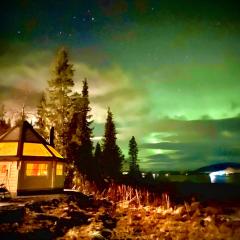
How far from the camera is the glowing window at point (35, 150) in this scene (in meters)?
24.4

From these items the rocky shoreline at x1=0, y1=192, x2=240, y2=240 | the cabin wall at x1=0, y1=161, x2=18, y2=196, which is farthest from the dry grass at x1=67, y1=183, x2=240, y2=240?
the cabin wall at x1=0, y1=161, x2=18, y2=196

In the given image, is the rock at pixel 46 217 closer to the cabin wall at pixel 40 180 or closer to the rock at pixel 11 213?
the rock at pixel 11 213

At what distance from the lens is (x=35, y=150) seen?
24.9m

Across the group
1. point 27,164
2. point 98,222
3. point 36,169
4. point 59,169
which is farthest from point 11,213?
point 59,169

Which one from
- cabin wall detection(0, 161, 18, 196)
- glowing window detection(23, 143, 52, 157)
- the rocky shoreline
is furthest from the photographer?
glowing window detection(23, 143, 52, 157)

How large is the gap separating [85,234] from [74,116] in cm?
2334

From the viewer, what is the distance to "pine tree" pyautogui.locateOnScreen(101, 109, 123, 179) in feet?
192

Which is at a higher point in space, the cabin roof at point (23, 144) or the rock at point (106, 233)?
the cabin roof at point (23, 144)

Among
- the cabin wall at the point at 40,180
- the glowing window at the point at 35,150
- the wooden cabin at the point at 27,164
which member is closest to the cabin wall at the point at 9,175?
the wooden cabin at the point at 27,164

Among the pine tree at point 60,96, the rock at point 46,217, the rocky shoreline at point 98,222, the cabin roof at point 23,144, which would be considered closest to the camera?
the rocky shoreline at point 98,222

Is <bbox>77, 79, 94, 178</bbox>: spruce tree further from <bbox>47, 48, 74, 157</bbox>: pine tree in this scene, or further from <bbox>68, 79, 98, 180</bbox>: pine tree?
<bbox>47, 48, 74, 157</bbox>: pine tree

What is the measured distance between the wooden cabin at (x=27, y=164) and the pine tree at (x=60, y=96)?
9.14m

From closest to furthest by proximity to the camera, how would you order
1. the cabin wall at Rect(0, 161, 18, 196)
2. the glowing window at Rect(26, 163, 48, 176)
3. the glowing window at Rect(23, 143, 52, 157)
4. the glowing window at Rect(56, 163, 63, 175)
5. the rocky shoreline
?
1. the rocky shoreline
2. the cabin wall at Rect(0, 161, 18, 196)
3. the glowing window at Rect(26, 163, 48, 176)
4. the glowing window at Rect(23, 143, 52, 157)
5. the glowing window at Rect(56, 163, 63, 175)

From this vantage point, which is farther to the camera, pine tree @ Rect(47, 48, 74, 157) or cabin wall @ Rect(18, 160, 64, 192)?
pine tree @ Rect(47, 48, 74, 157)
